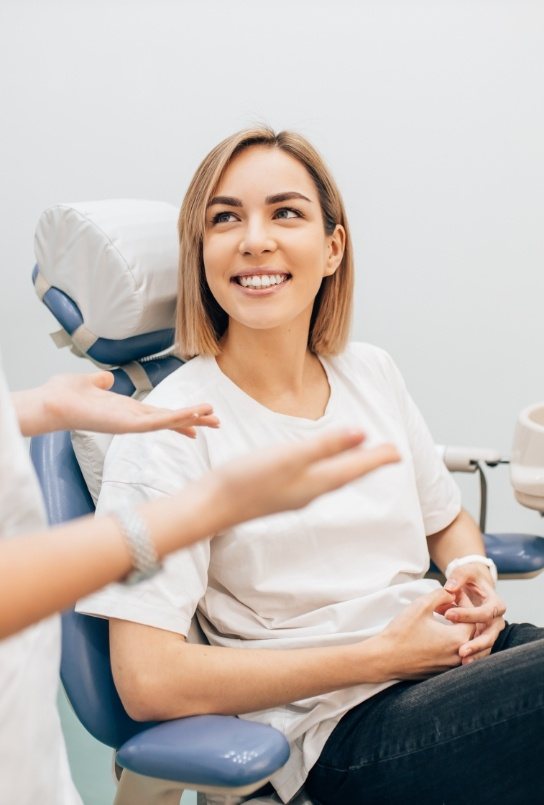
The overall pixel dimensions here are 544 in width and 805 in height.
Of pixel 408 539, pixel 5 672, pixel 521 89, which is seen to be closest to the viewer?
pixel 5 672

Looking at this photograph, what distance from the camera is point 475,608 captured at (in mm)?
1423

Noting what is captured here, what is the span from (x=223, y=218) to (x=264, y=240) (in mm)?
97

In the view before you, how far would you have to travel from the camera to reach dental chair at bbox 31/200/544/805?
4.16ft

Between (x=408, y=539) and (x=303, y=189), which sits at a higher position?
(x=303, y=189)

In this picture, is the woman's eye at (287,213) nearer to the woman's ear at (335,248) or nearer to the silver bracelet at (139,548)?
the woman's ear at (335,248)

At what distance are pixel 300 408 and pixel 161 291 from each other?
0.28 metres

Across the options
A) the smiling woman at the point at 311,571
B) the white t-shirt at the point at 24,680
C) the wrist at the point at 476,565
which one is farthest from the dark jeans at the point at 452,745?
the white t-shirt at the point at 24,680

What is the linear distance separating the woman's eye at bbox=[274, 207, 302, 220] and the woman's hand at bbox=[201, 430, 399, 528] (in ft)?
2.91

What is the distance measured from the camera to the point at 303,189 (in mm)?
1525

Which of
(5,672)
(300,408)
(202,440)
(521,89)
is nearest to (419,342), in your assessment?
(521,89)

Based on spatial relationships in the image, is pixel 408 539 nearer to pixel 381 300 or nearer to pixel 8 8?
pixel 381 300

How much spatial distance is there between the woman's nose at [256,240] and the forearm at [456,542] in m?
0.57

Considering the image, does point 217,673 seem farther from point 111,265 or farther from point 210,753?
point 111,265

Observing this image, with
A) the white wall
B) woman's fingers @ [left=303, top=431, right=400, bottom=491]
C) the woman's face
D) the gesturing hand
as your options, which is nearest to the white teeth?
the woman's face
